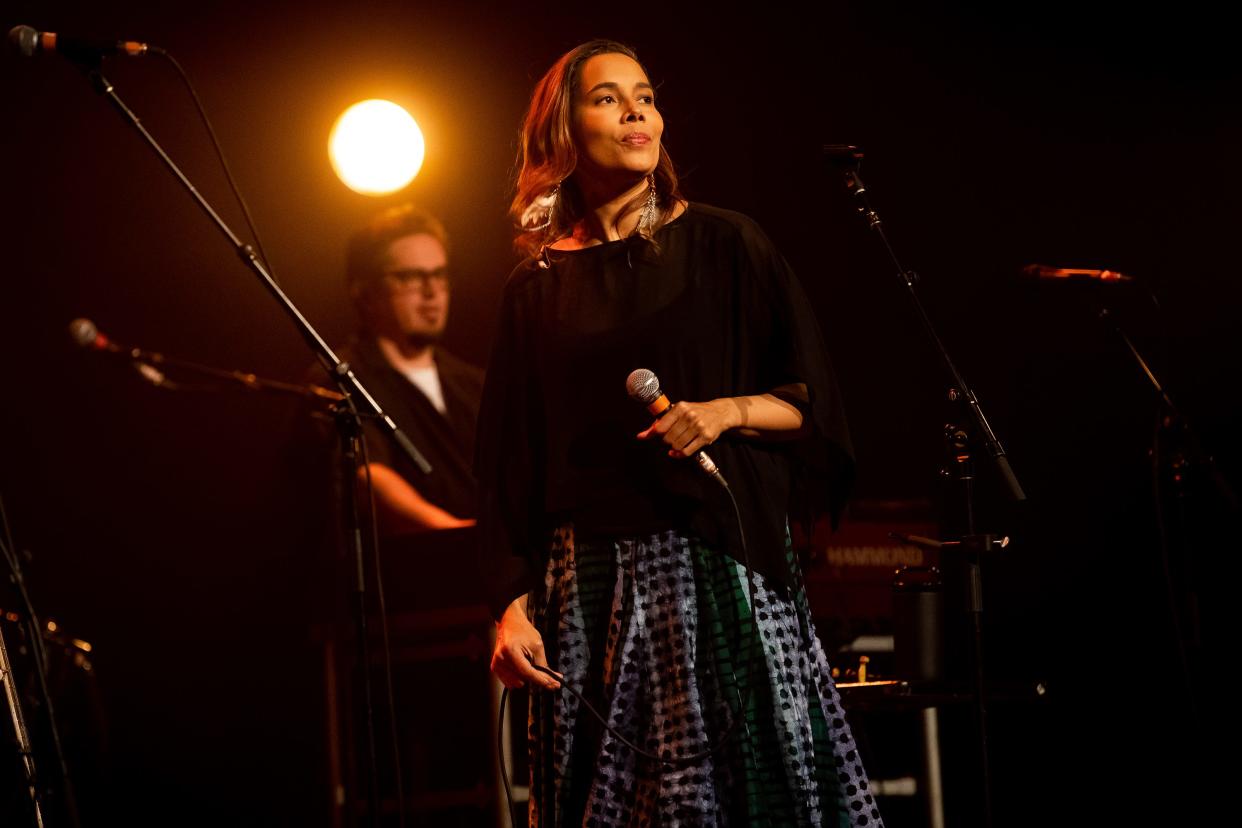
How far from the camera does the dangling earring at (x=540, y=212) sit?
2.36 metres

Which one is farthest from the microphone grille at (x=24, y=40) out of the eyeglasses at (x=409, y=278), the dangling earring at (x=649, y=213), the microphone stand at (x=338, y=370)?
the eyeglasses at (x=409, y=278)

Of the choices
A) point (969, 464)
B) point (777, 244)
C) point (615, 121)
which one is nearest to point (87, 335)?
point (777, 244)

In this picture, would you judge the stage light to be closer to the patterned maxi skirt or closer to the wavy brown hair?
the wavy brown hair

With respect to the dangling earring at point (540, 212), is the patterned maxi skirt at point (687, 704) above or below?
below

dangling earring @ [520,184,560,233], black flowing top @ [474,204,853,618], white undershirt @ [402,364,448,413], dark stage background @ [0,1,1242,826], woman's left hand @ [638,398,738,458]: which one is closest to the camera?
woman's left hand @ [638,398,738,458]

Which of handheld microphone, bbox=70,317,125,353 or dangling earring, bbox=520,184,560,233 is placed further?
handheld microphone, bbox=70,317,125,353

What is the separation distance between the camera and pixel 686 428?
6.32ft

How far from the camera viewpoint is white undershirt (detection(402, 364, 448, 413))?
471 cm

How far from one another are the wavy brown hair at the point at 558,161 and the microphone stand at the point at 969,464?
18.9 inches

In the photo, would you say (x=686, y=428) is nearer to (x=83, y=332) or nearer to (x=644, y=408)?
(x=644, y=408)

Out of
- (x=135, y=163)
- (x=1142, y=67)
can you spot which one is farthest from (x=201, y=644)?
(x=1142, y=67)

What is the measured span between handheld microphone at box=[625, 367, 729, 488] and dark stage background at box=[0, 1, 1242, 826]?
2454 millimetres

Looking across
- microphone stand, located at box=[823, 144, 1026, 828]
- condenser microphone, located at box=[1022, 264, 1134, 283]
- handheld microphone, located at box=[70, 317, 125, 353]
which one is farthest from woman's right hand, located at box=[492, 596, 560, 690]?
handheld microphone, located at box=[70, 317, 125, 353]

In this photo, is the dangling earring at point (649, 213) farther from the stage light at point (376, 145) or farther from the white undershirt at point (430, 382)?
the stage light at point (376, 145)
